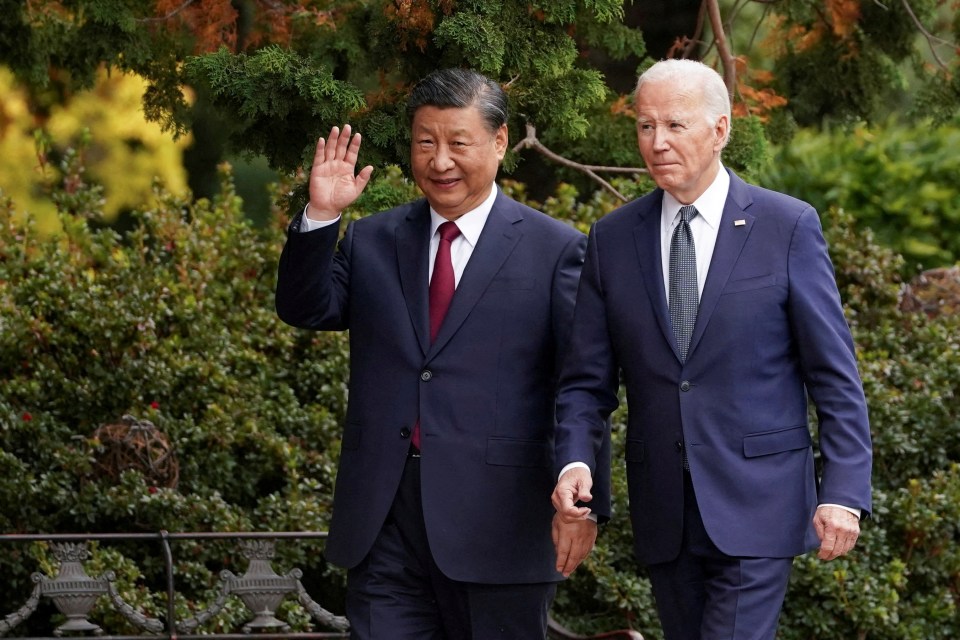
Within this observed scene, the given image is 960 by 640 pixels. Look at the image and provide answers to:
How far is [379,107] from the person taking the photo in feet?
14.1

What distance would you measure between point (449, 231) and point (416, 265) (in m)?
0.13

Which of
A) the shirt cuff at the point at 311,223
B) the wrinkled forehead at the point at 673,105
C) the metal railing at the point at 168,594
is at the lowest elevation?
the metal railing at the point at 168,594

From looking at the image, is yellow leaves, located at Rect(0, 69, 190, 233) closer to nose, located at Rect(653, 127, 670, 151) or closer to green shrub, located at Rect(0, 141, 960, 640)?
green shrub, located at Rect(0, 141, 960, 640)

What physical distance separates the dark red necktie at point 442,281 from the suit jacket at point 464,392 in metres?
0.04

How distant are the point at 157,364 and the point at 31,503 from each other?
84cm

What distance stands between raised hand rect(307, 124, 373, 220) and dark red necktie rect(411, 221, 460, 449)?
29 centimetres

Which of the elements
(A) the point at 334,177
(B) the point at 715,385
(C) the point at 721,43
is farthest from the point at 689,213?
(C) the point at 721,43

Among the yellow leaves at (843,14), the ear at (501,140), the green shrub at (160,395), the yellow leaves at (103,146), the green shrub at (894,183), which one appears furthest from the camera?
the yellow leaves at (103,146)

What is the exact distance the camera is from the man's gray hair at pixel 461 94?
3830 mm

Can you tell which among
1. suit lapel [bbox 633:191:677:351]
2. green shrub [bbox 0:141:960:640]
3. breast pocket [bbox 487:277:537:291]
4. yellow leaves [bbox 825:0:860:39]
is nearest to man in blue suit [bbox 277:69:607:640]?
breast pocket [bbox 487:277:537:291]

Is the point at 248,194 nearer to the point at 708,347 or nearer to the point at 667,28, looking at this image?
the point at 667,28

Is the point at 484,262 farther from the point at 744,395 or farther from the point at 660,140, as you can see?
the point at 744,395

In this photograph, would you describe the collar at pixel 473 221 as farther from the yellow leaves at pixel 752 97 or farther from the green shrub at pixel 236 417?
the yellow leaves at pixel 752 97

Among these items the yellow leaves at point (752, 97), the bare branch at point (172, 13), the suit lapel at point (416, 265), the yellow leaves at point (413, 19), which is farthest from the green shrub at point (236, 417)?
the suit lapel at point (416, 265)
